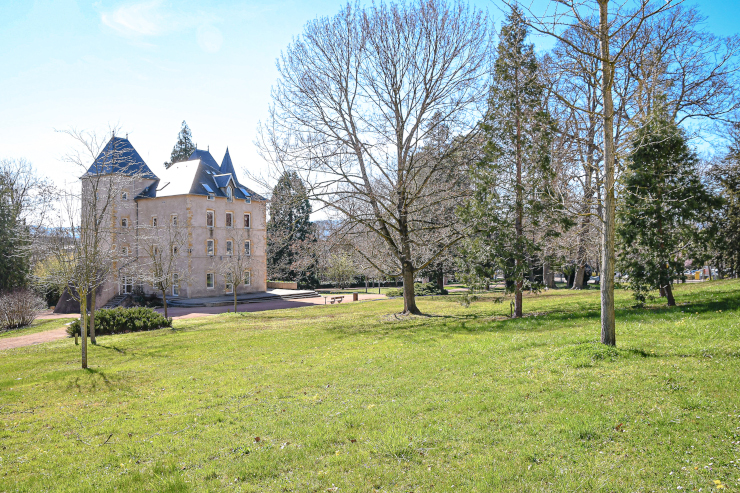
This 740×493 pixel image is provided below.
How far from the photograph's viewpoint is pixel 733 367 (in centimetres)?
636

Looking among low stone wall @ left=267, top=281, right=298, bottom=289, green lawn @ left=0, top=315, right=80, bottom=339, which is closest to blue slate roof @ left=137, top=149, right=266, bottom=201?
low stone wall @ left=267, top=281, right=298, bottom=289

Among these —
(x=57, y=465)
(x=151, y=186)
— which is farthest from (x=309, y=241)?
(x=151, y=186)

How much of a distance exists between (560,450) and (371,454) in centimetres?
207

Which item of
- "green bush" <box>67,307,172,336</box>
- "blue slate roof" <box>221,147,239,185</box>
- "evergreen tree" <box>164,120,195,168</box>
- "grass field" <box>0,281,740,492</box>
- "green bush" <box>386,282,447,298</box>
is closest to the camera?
"grass field" <box>0,281,740,492</box>

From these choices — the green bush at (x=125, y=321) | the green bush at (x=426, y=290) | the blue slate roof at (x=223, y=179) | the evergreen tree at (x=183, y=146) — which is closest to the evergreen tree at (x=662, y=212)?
the green bush at (x=125, y=321)

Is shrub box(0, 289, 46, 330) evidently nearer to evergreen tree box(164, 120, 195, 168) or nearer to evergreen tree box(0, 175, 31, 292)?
evergreen tree box(0, 175, 31, 292)

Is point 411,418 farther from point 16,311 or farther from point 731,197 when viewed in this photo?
point 16,311

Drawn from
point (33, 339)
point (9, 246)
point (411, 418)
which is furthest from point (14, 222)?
point (411, 418)

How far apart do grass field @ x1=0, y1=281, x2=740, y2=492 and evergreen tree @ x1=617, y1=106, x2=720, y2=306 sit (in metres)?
2.67

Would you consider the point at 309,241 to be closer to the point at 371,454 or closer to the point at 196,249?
the point at 371,454

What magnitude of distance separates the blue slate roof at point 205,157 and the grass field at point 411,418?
34.9 m

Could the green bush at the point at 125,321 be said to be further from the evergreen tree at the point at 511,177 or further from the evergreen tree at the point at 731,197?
the evergreen tree at the point at 731,197

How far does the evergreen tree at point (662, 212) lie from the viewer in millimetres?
13805

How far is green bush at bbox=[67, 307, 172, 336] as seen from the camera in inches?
798
